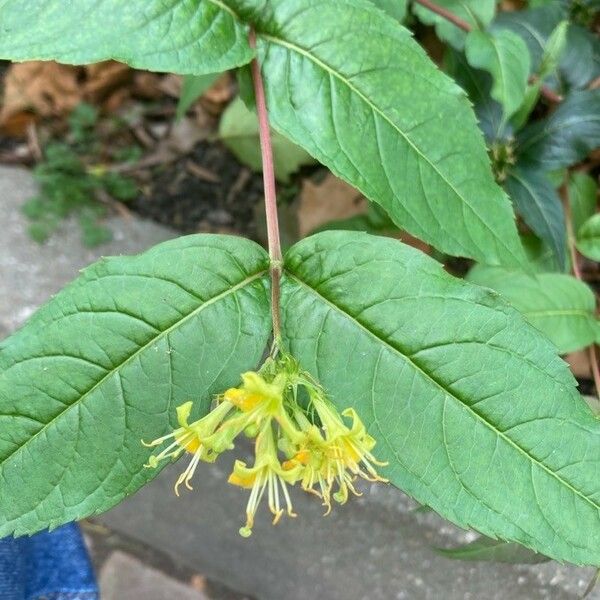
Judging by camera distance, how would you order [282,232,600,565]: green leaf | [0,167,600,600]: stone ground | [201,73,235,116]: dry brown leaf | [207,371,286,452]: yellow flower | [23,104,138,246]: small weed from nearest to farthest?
[207,371,286,452]: yellow flower
[282,232,600,565]: green leaf
[0,167,600,600]: stone ground
[23,104,138,246]: small weed
[201,73,235,116]: dry brown leaf

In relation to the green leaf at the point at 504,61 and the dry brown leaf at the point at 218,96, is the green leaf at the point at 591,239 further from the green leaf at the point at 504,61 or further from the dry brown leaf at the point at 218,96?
the dry brown leaf at the point at 218,96

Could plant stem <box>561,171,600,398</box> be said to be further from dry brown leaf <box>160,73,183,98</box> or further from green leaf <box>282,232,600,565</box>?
dry brown leaf <box>160,73,183,98</box>

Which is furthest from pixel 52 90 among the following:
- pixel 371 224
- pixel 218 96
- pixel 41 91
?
pixel 371 224

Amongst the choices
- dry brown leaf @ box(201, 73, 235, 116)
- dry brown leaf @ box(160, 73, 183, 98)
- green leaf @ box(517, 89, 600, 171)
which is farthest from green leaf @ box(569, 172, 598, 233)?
dry brown leaf @ box(160, 73, 183, 98)

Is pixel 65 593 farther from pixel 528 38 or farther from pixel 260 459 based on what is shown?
pixel 528 38

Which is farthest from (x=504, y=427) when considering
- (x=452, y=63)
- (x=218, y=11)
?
(x=452, y=63)

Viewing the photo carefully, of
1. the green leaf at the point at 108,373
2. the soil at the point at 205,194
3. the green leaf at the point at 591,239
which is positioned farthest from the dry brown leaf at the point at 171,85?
the green leaf at the point at 108,373

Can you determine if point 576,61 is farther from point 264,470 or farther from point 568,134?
point 264,470
